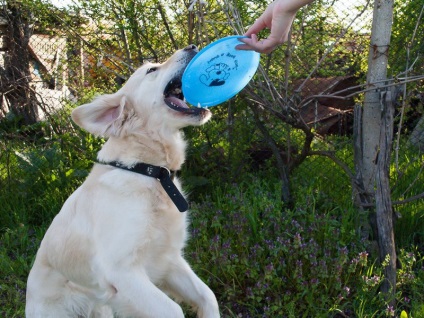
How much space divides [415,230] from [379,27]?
4.71 ft

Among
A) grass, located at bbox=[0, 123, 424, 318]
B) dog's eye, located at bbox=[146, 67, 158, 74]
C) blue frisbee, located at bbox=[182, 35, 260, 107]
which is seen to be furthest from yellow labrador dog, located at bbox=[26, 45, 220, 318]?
grass, located at bbox=[0, 123, 424, 318]

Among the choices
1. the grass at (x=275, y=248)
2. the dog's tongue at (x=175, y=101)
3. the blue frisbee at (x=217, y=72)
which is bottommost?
the grass at (x=275, y=248)

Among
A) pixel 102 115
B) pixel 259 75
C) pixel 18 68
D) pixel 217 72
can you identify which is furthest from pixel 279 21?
pixel 18 68

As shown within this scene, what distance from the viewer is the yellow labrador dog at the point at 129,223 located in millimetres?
2809

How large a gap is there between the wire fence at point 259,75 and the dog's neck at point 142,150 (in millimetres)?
1108

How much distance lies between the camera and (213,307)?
3.01 m

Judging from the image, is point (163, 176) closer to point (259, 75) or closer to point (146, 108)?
point (146, 108)

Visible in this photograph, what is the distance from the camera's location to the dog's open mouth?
3.23 m

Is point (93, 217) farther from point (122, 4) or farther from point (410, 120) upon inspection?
point (410, 120)

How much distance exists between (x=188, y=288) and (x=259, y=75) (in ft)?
6.15

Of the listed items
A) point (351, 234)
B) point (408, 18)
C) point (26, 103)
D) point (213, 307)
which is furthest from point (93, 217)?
point (26, 103)

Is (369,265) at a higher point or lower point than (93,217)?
lower

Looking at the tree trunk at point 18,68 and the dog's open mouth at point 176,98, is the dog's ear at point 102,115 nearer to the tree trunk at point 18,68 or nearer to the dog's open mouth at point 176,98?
the dog's open mouth at point 176,98

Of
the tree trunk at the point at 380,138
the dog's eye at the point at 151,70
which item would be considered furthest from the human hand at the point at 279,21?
the tree trunk at the point at 380,138
